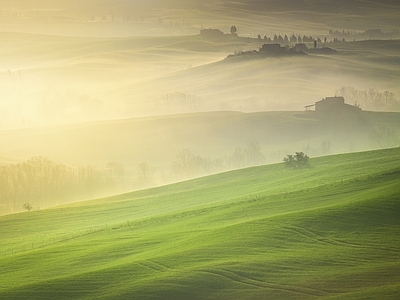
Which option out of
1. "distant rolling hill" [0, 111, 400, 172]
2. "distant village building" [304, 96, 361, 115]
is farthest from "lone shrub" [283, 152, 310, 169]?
"distant village building" [304, 96, 361, 115]

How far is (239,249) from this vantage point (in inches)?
1781

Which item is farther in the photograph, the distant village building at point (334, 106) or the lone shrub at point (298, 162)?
the distant village building at point (334, 106)

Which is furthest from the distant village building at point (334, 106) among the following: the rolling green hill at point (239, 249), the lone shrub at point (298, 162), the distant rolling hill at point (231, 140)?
the rolling green hill at point (239, 249)

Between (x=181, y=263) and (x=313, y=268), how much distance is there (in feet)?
25.3

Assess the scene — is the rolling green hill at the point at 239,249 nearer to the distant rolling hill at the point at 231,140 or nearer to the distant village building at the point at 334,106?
the distant rolling hill at the point at 231,140

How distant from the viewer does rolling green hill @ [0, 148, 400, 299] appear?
38.6 meters

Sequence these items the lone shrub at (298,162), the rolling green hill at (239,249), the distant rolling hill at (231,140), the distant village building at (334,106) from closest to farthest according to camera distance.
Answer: the rolling green hill at (239,249) → the lone shrub at (298,162) → the distant rolling hill at (231,140) → the distant village building at (334,106)

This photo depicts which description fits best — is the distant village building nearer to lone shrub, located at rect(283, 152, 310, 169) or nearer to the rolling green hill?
lone shrub, located at rect(283, 152, 310, 169)

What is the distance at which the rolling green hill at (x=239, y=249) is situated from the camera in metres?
38.6

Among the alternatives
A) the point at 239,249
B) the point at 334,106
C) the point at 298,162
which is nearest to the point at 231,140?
the point at 334,106

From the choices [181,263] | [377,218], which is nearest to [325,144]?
[377,218]

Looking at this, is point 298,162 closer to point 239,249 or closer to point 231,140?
point 239,249

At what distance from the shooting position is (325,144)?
472 ft

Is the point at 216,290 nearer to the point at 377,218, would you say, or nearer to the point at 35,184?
the point at 377,218
